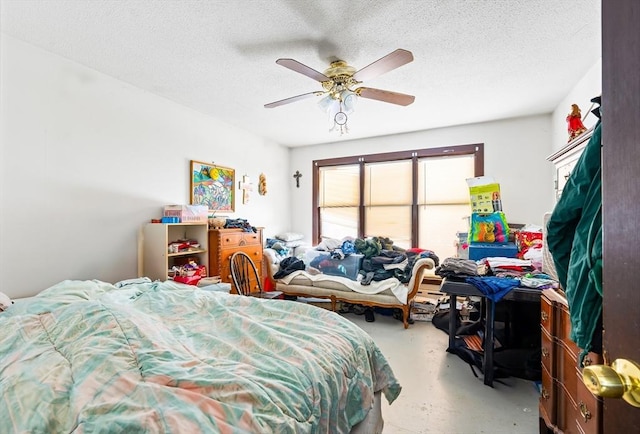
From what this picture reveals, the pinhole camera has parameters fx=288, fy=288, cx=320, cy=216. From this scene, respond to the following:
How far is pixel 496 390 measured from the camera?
6.95ft

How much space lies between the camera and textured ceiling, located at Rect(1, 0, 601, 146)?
1.87m

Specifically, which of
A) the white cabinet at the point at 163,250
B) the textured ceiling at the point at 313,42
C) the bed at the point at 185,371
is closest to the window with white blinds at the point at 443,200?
the textured ceiling at the point at 313,42

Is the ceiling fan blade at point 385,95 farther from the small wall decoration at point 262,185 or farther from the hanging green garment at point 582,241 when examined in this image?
the small wall decoration at point 262,185

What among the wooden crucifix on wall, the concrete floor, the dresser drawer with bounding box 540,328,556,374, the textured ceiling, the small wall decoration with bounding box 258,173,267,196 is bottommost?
the concrete floor

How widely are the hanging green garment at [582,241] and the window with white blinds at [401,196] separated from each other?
3429mm

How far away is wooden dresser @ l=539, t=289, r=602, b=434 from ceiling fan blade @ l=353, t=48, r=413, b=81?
1.63 m

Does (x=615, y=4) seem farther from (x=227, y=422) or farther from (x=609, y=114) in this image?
(x=227, y=422)

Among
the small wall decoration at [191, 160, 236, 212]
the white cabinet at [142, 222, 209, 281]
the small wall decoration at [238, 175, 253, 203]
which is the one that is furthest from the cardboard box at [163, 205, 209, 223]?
the small wall decoration at [238, 175, 253, 203]

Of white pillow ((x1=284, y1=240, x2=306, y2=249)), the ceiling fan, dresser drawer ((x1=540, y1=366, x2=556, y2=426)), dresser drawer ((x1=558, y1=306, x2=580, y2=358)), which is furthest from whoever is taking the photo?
white pillow ((x1=284, y1=240, x2=306, y2=249))

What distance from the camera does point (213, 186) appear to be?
3.88m

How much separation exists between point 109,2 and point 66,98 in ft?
3.74

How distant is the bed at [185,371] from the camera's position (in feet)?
2.49

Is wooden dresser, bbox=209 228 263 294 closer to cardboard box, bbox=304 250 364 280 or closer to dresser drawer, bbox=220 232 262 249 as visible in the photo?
dresser drawer, bbox=220 232 262 249

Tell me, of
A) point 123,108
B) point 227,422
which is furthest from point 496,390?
point 123,108
